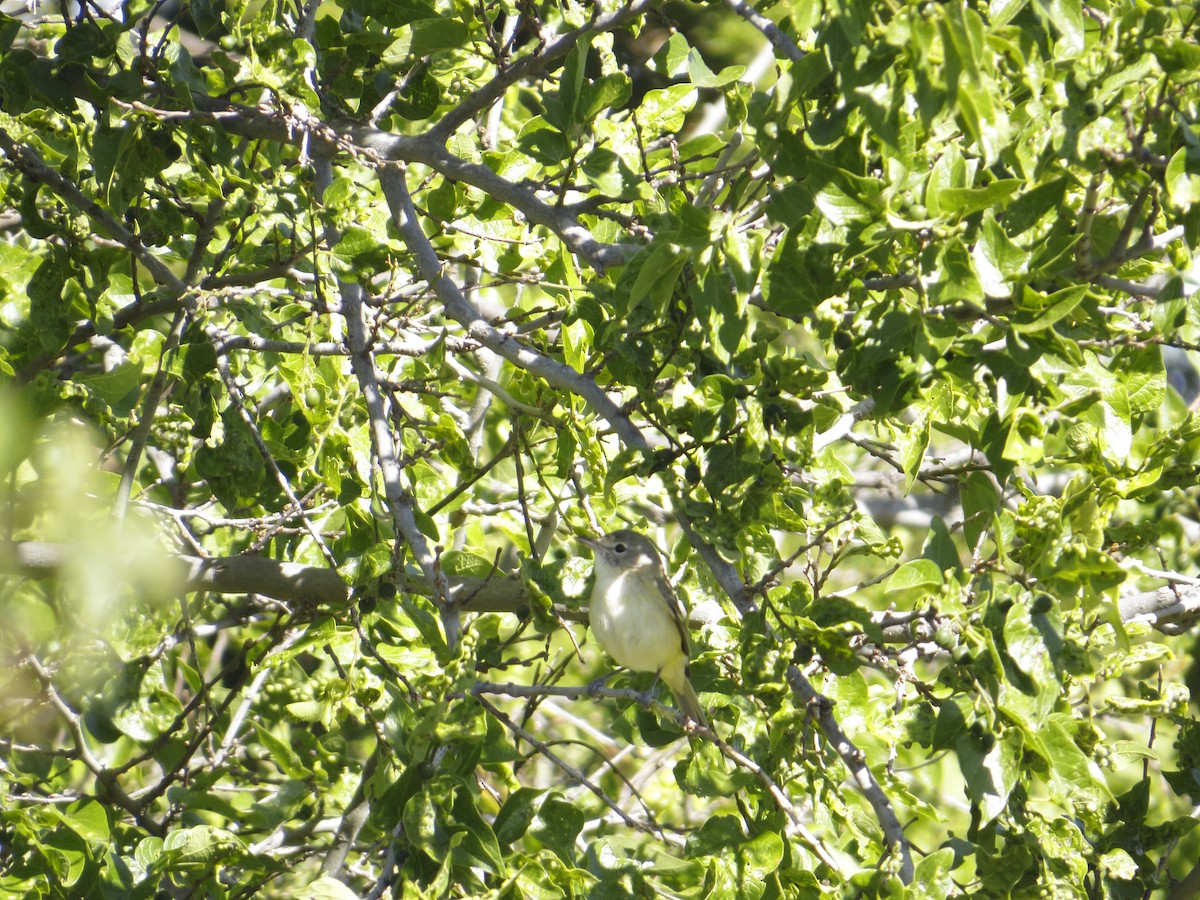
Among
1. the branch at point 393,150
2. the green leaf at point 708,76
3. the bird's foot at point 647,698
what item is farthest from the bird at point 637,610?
the green leaf at point 708,76

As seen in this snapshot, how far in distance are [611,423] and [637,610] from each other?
1.68 meters

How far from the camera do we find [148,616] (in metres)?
3.97

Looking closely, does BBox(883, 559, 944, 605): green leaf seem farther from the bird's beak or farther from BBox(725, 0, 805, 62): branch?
the bird's beak

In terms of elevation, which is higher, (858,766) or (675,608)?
(858,766)

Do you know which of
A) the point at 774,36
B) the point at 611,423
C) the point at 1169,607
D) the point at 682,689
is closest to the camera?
the point at 774,36

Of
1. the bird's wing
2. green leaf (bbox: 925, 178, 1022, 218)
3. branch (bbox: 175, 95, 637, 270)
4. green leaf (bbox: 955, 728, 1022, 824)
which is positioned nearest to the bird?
the bird's wing

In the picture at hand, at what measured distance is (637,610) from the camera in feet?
14.2

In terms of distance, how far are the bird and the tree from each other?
0.44ft

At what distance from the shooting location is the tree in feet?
7.22

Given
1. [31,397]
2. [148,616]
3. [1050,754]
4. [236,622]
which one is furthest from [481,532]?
[1050,754]

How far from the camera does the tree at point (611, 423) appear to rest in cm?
220

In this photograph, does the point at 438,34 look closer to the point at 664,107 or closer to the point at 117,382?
the point at 664,107

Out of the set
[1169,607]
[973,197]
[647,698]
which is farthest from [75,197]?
[1169,607]

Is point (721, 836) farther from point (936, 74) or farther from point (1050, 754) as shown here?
point (936, 74)
